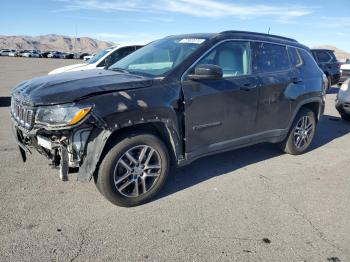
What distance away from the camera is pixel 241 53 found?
443cm

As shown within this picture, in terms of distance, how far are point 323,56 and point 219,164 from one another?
10.9 metres

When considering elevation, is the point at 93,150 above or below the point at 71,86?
below

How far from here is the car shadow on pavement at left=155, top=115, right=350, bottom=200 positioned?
4238 millimetres

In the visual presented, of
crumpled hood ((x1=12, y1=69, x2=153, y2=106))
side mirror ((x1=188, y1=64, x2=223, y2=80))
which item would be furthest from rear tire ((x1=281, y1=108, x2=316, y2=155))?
crumpled hood ((x1=12, y1=69, x2=153, y2=106))

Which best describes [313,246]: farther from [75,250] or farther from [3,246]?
[3,246]

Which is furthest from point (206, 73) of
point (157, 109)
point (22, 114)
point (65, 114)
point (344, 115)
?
point (344, 115)

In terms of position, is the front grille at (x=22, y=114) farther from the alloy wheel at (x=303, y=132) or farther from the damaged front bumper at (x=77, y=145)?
the alloy wheel at (x=303, y=132)

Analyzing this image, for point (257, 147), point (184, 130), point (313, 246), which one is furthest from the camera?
point (257, 147)

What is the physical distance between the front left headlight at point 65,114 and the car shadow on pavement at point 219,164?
1424mm

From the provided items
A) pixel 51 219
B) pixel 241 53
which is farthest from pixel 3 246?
pixel 241 53

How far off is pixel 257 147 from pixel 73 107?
3826 millimetres

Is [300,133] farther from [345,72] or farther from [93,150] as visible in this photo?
[345,72]

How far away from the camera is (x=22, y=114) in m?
3.42

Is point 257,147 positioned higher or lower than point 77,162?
lower
